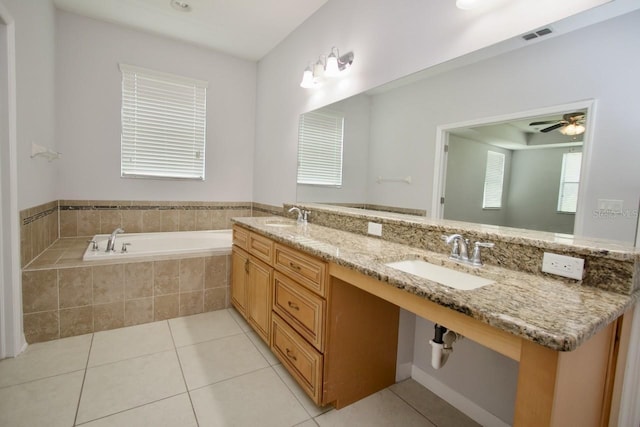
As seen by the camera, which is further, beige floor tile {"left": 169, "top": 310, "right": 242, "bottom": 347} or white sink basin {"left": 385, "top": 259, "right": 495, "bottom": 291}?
beige floor tile {"left": 169, "top": 310, "right": 242, "bottom": 347}

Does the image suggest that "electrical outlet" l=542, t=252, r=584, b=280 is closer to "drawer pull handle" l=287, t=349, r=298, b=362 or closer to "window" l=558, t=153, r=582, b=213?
"window" l=558, t=153, r=582, b=213

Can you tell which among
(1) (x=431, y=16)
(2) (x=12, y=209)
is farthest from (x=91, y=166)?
(1) (x=431, y=16)

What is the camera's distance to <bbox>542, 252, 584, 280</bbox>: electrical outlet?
1.05 meters

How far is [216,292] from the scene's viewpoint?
2791 mm

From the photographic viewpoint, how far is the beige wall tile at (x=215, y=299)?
275cm

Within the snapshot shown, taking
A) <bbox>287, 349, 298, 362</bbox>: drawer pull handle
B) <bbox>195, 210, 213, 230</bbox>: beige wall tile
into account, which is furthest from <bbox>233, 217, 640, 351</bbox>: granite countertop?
<bbox>195, 210, 213, 230</bbox>: beige wall tile

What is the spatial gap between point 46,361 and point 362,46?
2880 millimetres

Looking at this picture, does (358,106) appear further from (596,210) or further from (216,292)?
(216,292)

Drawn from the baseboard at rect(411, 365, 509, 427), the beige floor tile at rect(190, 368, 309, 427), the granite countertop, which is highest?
the granite countertop

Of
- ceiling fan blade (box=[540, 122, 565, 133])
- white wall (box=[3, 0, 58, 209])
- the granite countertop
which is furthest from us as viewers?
white wall (box=[3, 0, 58, 209])

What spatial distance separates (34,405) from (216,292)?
1364mm

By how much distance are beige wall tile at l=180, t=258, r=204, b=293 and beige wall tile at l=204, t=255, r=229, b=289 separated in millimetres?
42

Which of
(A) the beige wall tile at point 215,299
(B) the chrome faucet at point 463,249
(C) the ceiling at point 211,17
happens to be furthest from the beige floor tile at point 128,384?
(C) the ceiling at point 211,17

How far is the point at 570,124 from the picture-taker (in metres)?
1.15
